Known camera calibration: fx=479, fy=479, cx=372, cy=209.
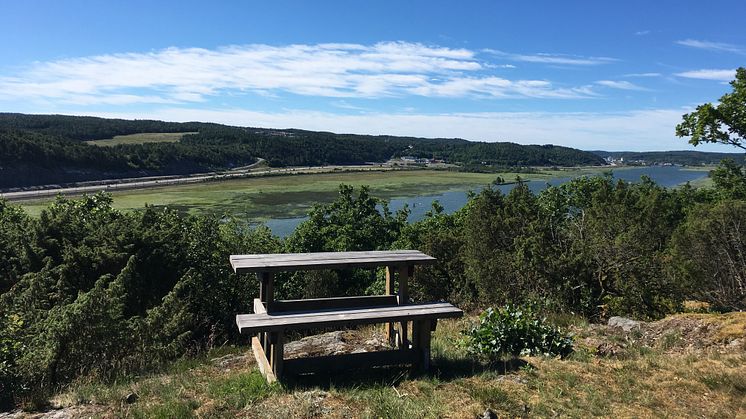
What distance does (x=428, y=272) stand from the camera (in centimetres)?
1486

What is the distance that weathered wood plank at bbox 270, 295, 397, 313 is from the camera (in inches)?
227

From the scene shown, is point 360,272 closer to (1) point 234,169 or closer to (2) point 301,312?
(2) point 301,312

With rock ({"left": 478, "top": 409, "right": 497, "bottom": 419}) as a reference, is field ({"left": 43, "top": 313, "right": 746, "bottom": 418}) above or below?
below

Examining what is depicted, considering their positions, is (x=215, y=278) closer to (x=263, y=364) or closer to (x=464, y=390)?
(x=263, y=364)

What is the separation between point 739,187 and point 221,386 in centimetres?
2763

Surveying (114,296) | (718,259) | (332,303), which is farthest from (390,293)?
(718,259)

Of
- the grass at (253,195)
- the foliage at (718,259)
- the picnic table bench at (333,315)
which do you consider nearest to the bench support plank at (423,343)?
the picnic table bench at (333,315)

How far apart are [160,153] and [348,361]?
3899 inches

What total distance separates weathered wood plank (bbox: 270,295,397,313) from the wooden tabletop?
50cm

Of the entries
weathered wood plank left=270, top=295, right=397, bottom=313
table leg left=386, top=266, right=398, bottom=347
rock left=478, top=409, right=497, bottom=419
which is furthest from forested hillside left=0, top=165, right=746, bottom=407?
rock left=478, top=409, right=497, bottom=419

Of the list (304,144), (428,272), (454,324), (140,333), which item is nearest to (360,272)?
(428,272)

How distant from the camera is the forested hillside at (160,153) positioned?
2746 inches

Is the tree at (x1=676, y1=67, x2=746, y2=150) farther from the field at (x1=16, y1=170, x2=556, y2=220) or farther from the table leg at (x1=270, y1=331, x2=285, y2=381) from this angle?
the field at (x1=16, y1=170, x2=556, y2=220)

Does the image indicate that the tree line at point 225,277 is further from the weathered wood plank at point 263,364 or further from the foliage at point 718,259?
the weathered wood plank at point 263,364
